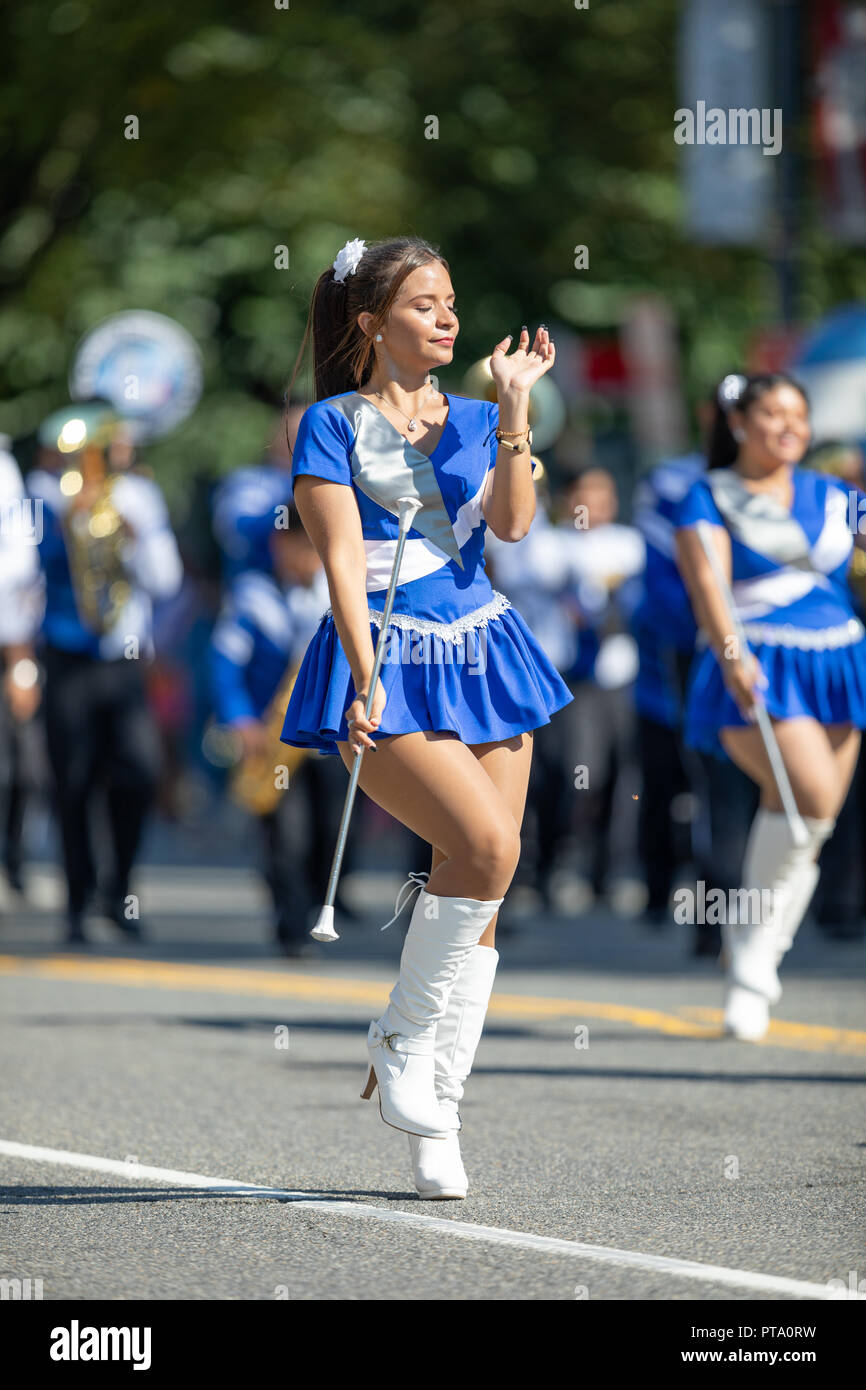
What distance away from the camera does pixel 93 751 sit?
→ 11148 millimetres

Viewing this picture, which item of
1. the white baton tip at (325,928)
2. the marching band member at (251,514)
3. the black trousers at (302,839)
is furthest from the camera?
the marching band member at (251,514)

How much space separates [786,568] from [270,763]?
10.9 feet

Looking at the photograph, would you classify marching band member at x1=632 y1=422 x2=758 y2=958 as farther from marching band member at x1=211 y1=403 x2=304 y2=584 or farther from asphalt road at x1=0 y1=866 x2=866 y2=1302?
marching band member at x1=211 y1=403 x2=304 y2=584

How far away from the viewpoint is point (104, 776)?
11227 millimetres

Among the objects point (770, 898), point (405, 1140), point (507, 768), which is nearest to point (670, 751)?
point (770, 898)

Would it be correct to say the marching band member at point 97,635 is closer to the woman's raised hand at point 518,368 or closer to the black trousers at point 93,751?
the black trousers at point 93,751

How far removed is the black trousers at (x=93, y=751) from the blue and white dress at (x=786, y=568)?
4037 millimetres

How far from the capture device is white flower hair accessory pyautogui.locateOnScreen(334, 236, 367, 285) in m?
5.32

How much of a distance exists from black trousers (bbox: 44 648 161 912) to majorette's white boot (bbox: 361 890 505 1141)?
604 cm

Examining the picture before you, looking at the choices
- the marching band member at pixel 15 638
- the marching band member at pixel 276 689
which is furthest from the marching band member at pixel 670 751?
the marching band member at pixel 15 638

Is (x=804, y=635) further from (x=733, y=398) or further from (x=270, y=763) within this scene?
(x=270, y=763)

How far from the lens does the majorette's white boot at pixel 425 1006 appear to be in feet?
16.7

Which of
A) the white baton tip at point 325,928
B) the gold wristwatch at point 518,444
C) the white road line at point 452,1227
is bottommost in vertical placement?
the white road line at point 452,1227
